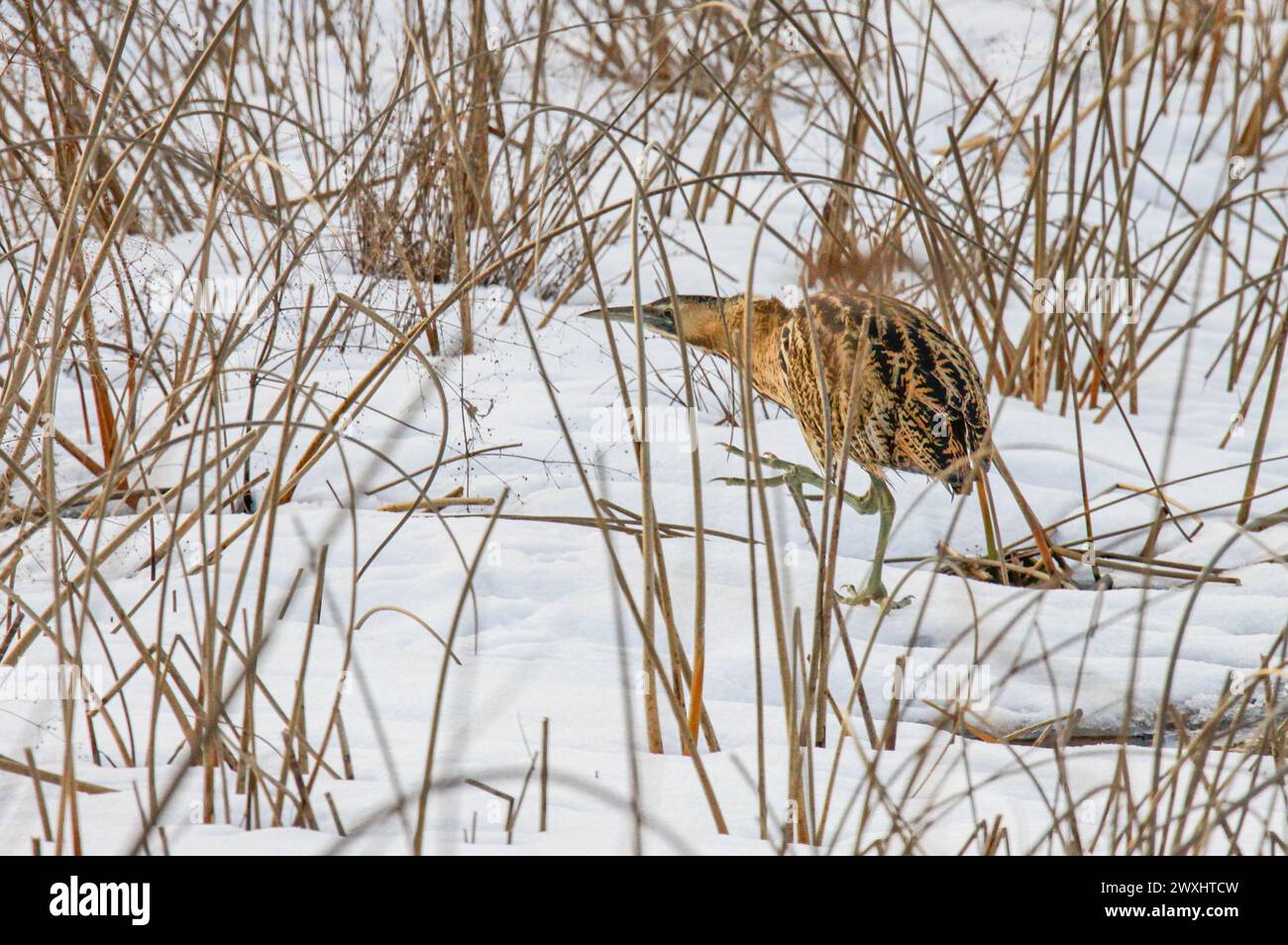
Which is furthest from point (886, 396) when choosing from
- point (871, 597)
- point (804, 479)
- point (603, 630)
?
point (603, 630)

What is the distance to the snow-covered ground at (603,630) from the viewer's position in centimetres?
137

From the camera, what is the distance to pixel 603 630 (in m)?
2.12

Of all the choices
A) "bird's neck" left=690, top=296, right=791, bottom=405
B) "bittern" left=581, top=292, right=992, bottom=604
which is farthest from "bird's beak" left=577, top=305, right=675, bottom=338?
"bittern" left=581, top=292, right=992, bottom=604

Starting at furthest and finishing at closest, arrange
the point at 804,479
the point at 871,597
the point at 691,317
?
1. the point at 691,317
2. the point at 804,479
3. the point at 871,597

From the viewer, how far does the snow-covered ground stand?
137cm

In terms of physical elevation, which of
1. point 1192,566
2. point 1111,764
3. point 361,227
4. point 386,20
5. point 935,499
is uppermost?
point 386,20

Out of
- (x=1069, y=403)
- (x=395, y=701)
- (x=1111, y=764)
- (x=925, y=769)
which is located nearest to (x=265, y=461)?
(x=395, y=701)

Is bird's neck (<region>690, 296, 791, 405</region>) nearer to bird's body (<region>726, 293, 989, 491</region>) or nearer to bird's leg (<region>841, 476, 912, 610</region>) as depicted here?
bird's body (<region>726, 293, 989, 491</region>)

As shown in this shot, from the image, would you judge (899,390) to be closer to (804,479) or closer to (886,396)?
(886,396)

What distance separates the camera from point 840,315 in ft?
7.91

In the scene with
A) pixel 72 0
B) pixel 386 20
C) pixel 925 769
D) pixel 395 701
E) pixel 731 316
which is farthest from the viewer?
pixel 386 20

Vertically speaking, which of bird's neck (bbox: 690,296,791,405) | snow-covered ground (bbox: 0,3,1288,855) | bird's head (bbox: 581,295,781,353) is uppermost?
bird's head (bbox: 581,295,781,353)
